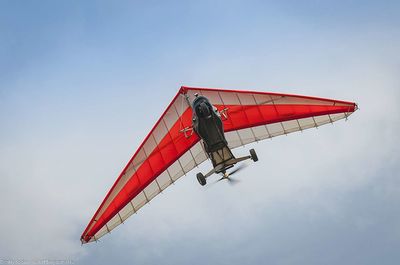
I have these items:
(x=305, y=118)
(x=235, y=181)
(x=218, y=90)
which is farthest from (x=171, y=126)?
(x=305, y=118)

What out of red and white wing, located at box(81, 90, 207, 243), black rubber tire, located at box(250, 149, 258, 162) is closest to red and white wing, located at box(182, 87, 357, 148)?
red and white wing, located at box(81, 90, 207, 243)

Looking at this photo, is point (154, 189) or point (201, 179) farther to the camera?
point (154, 189)

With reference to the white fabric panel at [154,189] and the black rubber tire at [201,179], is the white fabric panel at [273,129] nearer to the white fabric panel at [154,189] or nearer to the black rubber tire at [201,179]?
the white fabric panel at [154,189]

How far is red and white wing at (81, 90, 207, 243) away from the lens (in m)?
38.2

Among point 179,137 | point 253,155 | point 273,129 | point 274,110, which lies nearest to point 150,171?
point 179,137

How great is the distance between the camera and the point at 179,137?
1528 inches

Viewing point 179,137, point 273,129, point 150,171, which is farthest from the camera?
point 273,129

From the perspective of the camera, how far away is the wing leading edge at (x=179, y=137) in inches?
1506

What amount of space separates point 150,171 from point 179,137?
3400mm

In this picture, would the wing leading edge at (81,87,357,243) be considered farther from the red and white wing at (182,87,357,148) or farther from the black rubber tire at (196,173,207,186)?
the black rubber tire at (196,173,207,186)

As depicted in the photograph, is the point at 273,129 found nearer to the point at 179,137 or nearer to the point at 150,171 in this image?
the point at 179,137

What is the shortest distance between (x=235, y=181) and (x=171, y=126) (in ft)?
22.5

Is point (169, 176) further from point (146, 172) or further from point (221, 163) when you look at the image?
point (221, 163)

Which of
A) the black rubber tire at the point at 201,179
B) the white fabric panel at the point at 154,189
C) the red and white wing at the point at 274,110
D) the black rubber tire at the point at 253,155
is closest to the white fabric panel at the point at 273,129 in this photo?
the red and white wing at the point at 274,110
